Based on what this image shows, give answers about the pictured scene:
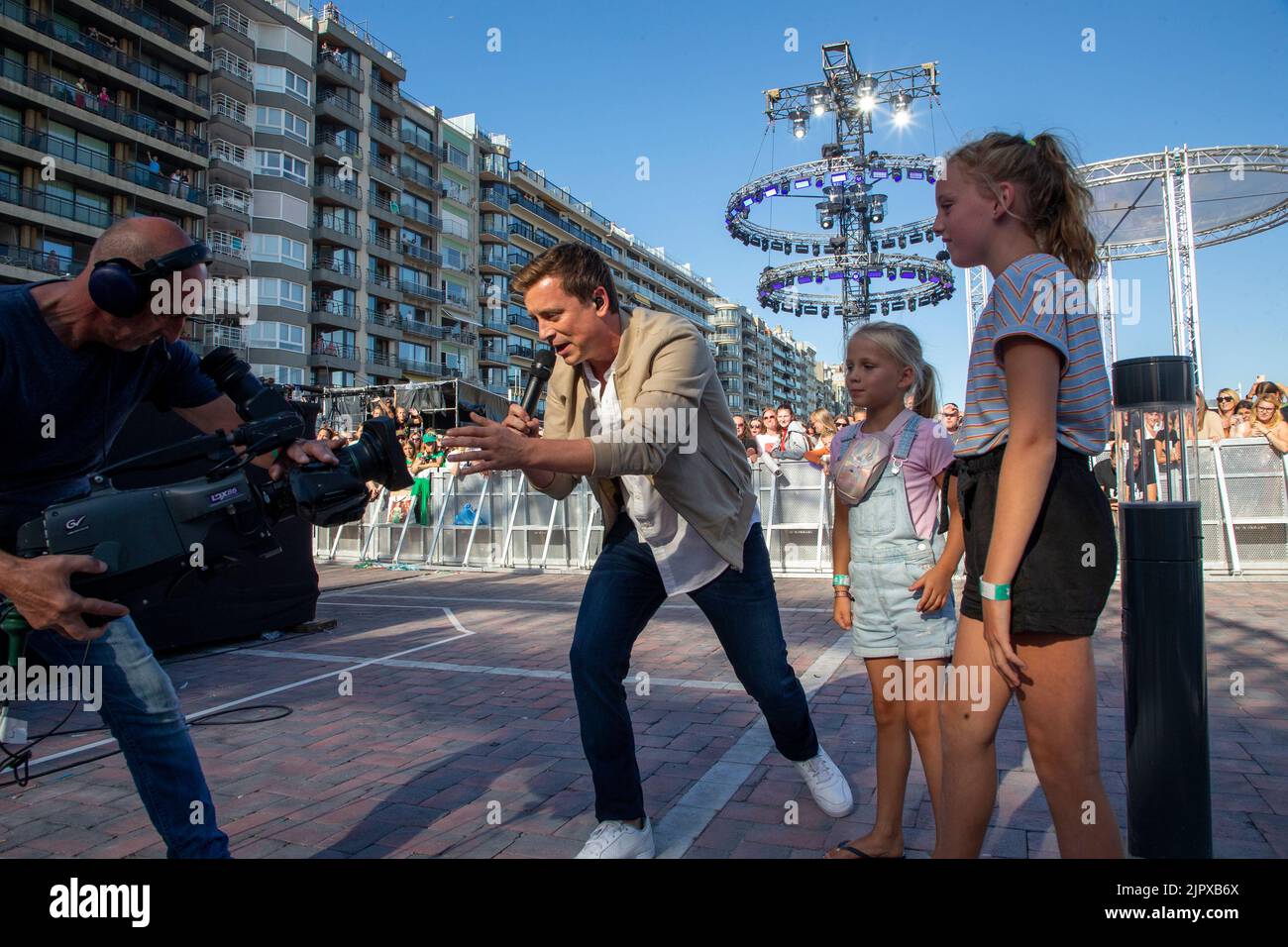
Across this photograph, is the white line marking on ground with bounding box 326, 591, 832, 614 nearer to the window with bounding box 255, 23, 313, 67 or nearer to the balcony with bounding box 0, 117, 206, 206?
the balcony with bounding box 0, 117, 206, 206

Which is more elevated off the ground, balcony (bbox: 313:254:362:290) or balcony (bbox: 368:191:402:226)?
balcony (bbox: 368:191:402:226)

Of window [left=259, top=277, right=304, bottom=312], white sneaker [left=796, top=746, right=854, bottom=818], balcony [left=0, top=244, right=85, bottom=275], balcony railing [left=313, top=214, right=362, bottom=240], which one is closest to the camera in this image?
white sneaker [left=796, top=746, right=854, bottom=818]

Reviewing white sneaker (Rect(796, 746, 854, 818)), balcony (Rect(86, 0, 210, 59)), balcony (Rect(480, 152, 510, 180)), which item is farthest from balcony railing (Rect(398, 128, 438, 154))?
white sneaker (Rect(796, 746, 854, 818))

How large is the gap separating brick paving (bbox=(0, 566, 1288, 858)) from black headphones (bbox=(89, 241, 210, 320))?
6.48 ft

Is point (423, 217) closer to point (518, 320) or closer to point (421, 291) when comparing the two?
point (421, 291)

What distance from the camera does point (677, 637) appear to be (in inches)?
273

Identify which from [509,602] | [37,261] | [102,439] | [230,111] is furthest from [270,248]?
[102,439]

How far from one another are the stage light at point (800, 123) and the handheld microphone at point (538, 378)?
24.7 m

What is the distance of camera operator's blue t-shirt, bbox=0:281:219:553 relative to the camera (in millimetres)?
1981

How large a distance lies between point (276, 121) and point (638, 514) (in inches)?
2084

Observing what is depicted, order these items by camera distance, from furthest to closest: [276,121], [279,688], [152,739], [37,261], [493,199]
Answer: [493,199], [276,121], [37,261], [279,688], [152,739]

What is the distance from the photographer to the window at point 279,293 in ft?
149

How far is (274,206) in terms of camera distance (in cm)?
4619
